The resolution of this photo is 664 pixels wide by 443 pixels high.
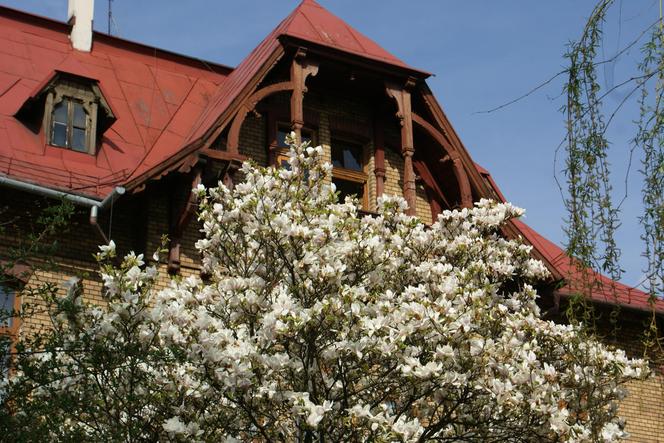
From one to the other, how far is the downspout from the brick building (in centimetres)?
3

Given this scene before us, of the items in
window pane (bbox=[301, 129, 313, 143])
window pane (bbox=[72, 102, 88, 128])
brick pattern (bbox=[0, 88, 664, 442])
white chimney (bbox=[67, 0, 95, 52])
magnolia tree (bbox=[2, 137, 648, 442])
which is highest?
white chimney (bbox=[67, 0, 95, 52])

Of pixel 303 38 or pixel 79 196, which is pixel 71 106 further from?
pixel 303 38

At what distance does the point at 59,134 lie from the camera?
17062 mm

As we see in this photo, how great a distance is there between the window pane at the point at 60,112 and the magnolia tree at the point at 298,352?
4.38 m

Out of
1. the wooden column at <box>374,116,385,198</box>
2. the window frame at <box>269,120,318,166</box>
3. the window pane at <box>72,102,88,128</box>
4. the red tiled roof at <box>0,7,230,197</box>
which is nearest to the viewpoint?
the red tiled roof at <box>0,7,230,197</box>

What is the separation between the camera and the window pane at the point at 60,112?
17.1 m

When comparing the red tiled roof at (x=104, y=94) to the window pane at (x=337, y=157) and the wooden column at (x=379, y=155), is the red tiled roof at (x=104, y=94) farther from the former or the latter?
the wooden column at (x=379, y=155)

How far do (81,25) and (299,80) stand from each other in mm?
5282

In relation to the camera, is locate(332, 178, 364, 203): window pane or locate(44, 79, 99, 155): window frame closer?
locate(44, 79, 99, 155): window frame

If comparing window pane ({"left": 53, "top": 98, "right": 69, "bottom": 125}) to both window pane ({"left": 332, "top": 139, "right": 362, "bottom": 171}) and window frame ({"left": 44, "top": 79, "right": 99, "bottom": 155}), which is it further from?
window pane ({"left": 332, "top": 139, "right": 362, "bottom": 171})

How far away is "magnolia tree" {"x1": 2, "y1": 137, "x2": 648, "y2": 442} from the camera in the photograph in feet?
36.9

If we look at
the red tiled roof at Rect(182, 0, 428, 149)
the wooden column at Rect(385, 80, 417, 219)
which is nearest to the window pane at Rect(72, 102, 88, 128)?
the red tiled roof at Rect(182, 0, 428, 149)

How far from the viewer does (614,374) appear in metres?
13.9

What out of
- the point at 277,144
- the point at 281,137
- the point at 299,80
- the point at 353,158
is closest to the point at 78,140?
the point at 277,144
